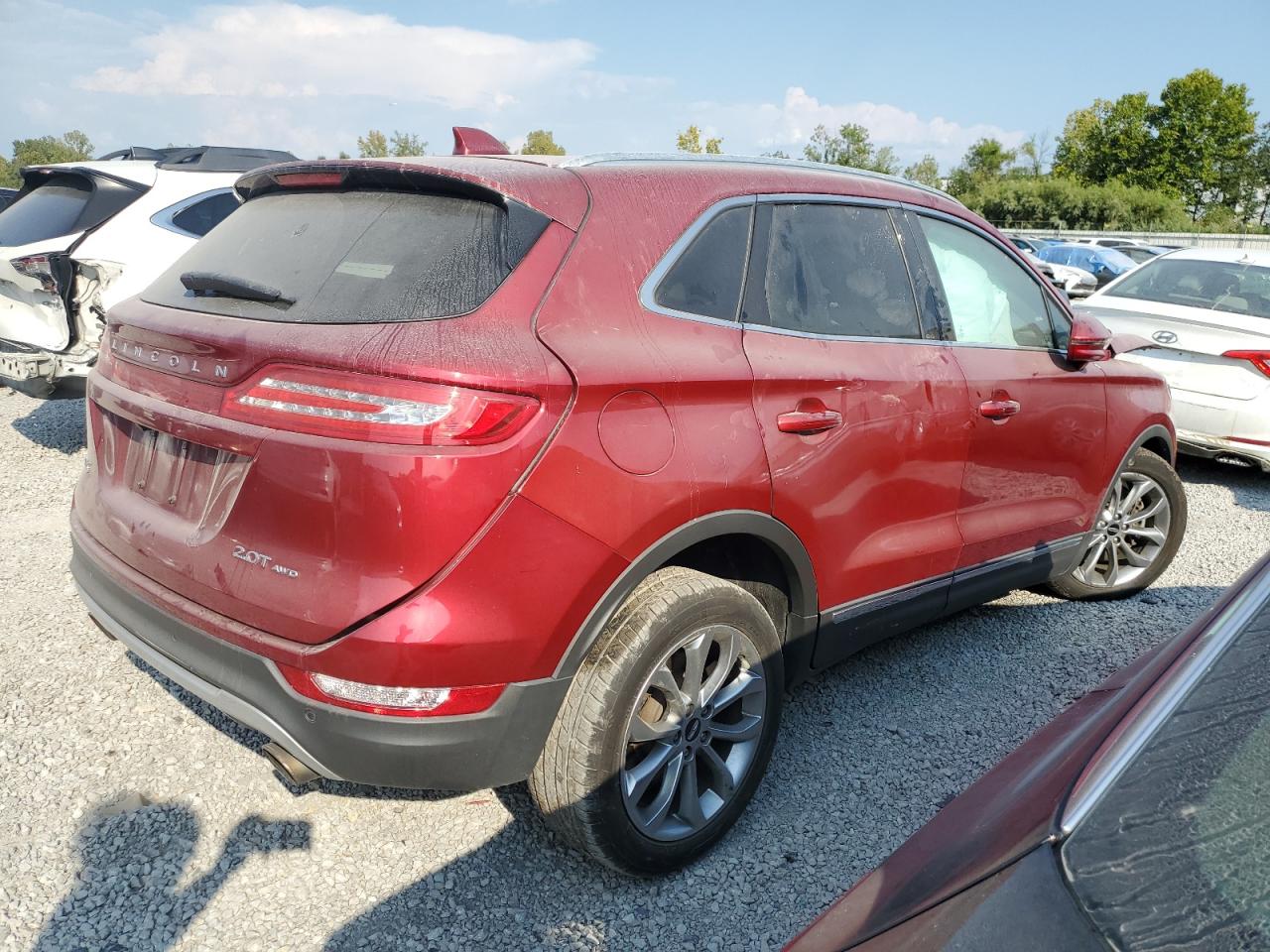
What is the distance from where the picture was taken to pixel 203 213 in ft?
20.6

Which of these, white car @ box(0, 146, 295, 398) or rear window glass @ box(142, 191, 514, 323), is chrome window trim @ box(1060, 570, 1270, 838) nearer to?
rear window glass @ box(142, 191, 514, 323)

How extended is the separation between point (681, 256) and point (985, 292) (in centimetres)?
163

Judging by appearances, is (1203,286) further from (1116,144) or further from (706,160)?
(1116,144)

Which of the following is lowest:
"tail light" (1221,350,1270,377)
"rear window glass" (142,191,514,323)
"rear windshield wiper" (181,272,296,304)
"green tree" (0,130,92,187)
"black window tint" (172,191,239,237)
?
"green tree" (0,130,92,187)

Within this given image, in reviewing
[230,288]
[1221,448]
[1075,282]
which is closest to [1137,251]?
[1075,282]

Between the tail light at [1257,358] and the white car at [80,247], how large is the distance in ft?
21.4

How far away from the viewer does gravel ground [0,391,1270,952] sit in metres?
2.36

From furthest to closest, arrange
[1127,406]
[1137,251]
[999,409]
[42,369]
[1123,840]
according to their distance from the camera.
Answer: [1137,251]
[42,369]
[1127,406]
[999,409]
[1123,840]

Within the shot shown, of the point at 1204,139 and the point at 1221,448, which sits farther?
the point at 1204,139

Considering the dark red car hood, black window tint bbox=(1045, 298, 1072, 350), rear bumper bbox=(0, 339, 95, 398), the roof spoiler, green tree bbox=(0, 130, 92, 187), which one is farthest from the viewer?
green tree bbox=(0, 130, 92, 187)

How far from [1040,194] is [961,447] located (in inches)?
2465

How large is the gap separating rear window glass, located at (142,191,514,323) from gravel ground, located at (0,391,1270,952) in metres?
1.42

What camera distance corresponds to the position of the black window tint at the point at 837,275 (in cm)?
278

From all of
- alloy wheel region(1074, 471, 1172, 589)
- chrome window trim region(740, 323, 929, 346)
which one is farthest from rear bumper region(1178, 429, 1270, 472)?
chrome window trim region(740, 323, 929, 346)
